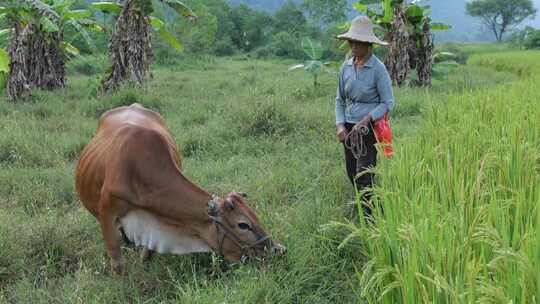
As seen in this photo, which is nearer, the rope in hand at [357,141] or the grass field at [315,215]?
the grass field at [315,215]

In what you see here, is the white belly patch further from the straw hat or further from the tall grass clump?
the straw hat

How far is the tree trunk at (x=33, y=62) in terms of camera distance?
9805 mm

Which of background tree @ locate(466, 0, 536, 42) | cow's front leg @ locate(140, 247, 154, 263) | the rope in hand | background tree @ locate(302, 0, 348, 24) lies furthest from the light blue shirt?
background tree @ locate(466, 0, 536, 42)

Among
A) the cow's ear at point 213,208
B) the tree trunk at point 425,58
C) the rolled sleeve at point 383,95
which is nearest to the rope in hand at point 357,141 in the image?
the rolled sleeve at point 383,95

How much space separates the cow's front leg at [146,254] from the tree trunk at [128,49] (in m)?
7.40

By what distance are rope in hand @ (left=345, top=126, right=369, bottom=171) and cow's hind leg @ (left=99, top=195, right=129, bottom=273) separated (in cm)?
159

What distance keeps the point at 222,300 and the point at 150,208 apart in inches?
30.3

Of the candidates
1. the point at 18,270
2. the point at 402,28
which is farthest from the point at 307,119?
the point at 402,28

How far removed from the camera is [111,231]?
3.29 meters

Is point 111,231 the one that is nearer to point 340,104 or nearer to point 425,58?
point 340,104

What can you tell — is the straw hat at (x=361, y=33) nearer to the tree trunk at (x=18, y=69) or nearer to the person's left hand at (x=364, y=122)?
the person's left hand at (x=364, y=122)

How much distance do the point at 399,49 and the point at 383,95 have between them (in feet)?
29.7

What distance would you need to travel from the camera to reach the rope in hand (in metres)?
3.80

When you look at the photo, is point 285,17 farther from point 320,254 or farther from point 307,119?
point 320,254
